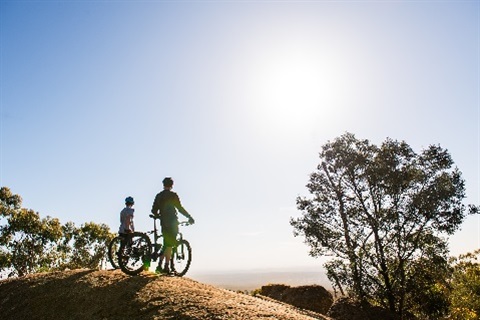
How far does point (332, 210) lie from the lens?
90.6ft

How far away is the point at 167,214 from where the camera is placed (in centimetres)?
1127

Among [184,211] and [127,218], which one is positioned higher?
[184,211]

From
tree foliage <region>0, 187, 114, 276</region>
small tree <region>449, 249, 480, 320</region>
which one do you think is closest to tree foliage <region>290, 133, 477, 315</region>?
small tree <region>449, 249, 480, 320</region>

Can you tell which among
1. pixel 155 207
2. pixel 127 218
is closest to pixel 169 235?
pixel 155 207

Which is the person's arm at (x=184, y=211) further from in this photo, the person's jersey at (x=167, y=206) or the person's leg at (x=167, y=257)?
the person's leg at (x=167, y=257)

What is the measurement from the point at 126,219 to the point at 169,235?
1.74m

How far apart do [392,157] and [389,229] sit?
18.3ft

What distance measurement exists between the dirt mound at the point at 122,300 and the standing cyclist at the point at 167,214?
→ 85 cm

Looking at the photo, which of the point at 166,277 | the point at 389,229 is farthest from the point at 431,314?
the point at 166,277

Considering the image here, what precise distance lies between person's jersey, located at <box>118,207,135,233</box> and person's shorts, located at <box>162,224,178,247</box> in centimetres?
134

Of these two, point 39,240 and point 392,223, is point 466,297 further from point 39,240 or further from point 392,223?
point 39,240

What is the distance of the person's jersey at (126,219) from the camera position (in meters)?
11.6

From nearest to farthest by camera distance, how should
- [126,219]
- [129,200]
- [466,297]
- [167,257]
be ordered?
[167,257] → [126,219] → [129,200] → [466,297]

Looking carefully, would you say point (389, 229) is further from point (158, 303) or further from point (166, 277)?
point (158, 303)
